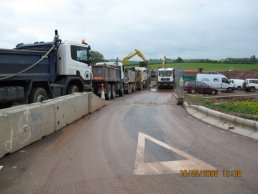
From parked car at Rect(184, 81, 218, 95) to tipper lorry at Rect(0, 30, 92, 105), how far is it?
68.9 ft

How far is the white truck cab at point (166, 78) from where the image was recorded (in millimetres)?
41438

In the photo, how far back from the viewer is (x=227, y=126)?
9.03 metres

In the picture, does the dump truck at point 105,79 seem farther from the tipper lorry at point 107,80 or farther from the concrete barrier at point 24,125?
the concrete barrier at point 24,125

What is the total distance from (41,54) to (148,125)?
16.1 ft

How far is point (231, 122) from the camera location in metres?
9.12

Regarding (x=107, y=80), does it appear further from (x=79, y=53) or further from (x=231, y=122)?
(x=231, y=122)

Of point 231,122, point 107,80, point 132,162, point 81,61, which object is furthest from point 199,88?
point 132,162

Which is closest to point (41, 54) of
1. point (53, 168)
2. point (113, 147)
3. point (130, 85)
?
point (113, 147)

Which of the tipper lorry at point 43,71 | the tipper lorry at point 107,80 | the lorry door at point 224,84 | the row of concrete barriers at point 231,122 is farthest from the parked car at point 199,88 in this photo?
the row of concrete barriers at point 231,122

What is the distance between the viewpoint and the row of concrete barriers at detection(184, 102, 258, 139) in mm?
7887

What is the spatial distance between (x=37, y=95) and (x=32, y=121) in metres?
4.04

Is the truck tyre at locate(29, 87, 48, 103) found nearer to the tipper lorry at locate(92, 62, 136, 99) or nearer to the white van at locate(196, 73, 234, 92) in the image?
the tipper lorry at locate(92, 62, 136, 99)
